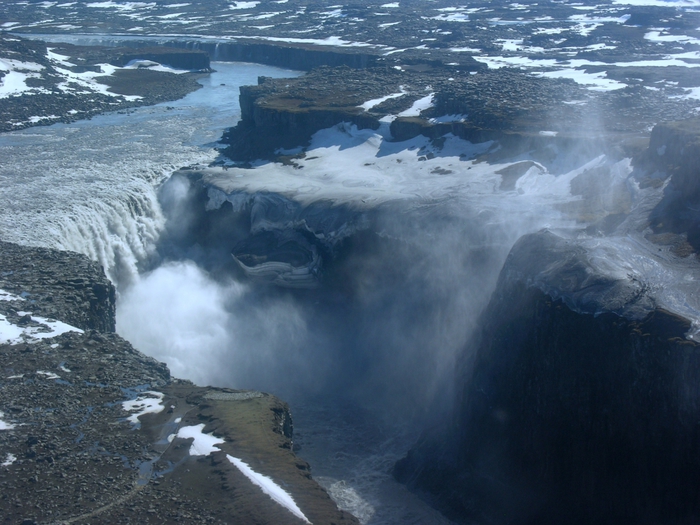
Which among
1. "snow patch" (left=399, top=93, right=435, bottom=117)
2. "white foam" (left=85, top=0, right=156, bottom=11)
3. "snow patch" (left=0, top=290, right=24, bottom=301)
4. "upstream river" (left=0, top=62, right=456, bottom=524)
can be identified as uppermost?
"white foam" (left=85, top=0, right=156, bottom=11)

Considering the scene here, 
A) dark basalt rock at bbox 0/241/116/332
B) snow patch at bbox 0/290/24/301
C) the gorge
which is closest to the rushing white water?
the gorge

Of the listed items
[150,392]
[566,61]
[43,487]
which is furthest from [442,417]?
[566,61]

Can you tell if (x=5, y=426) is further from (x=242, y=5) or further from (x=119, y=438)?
(x=242, y=5)

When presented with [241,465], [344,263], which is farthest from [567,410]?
[344,263]

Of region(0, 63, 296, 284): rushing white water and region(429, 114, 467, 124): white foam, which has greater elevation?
region(429, 114, 467, 124): white foam

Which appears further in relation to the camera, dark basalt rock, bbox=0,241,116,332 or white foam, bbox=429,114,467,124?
white foam, bbox=429,114,467,124

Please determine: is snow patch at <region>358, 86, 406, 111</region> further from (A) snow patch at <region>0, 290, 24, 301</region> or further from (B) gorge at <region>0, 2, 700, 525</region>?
(A) snow patch at <region>0, 290, 24, 301</region>
